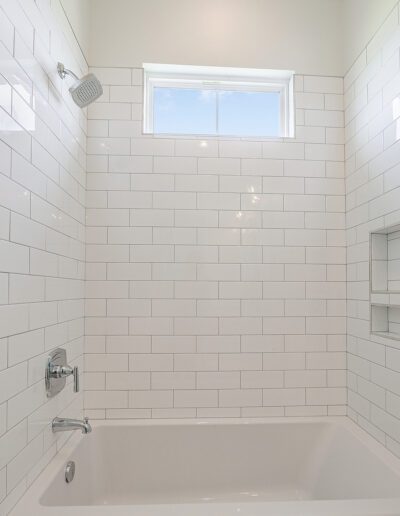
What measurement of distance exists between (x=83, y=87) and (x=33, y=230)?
2.34ft

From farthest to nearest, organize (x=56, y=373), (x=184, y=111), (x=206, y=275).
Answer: (x=184, y=111) → (x=206, y=275) → (x=56, y=373)

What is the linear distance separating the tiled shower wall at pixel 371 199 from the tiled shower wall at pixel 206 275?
5.4 inches

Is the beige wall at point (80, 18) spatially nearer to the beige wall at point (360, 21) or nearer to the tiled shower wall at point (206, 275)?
the tiled shower wall at point (206, 275)

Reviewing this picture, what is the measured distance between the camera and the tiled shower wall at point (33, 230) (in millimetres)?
1286

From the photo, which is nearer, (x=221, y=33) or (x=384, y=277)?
(x=384, y=277)

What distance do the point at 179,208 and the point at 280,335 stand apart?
3.12 feet

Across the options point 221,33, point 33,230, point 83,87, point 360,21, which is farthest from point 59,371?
point 360,21

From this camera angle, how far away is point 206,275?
89.5 inches

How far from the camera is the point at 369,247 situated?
2049 mm

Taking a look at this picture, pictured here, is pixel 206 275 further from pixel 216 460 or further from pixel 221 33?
pixel 221 33

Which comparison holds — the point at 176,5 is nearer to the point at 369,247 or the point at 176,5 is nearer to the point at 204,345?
the point at 369,247

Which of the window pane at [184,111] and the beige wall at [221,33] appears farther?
the window pane at [184,111]

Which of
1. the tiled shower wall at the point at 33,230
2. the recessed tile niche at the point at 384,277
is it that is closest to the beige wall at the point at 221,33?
the tiled shower wall at the point at 33,230

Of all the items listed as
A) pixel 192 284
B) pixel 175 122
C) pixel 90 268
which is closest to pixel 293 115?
pixel 175 122
